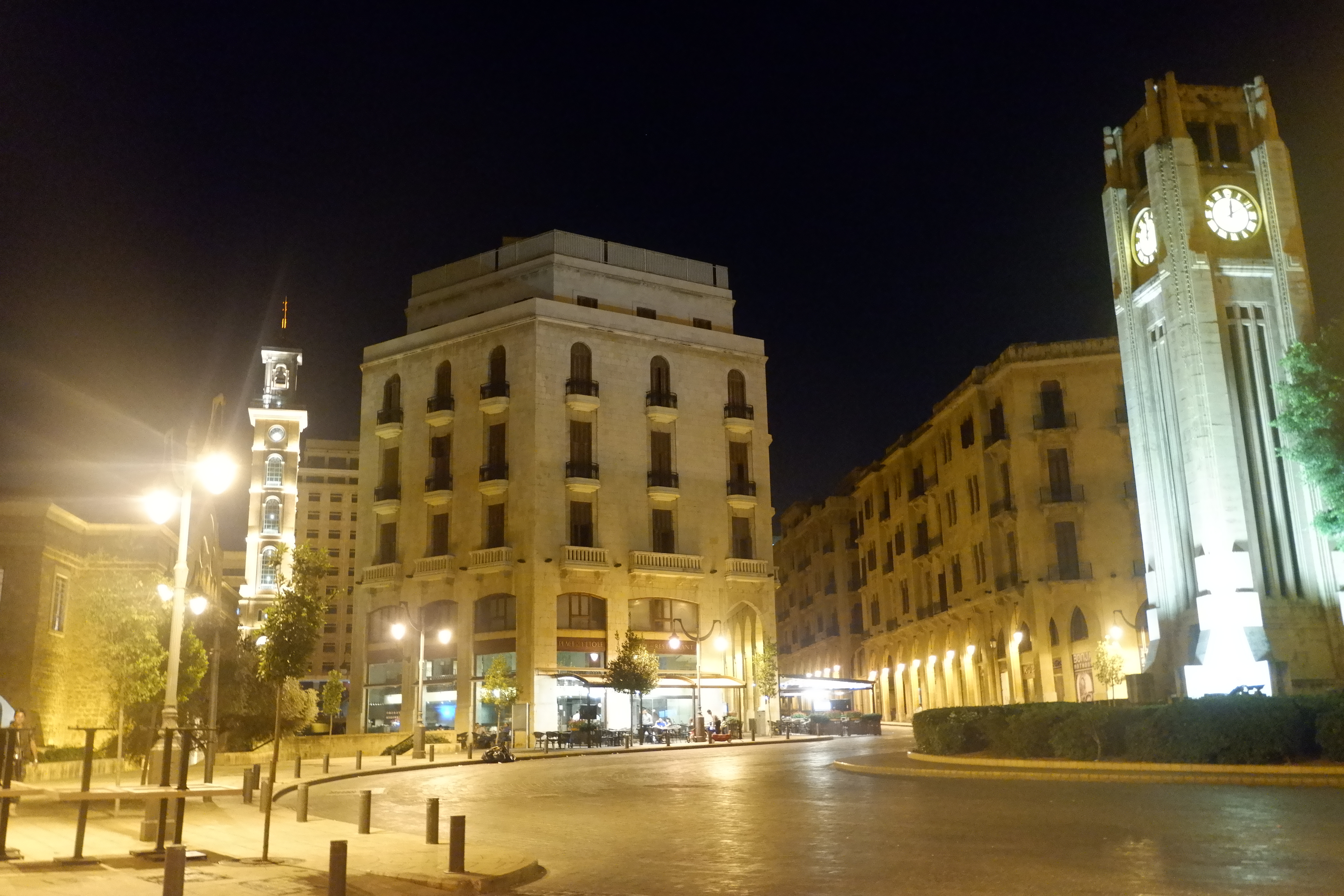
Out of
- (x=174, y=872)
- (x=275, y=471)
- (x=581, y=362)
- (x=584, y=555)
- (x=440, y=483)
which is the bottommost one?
(x=174, y=872)

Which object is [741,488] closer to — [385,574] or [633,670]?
[633,670]

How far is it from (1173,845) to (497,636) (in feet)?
136

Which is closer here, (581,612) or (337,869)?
(337,869)

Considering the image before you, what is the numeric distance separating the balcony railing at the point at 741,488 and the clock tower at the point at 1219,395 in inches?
961

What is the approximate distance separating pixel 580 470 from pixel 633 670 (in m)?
10.8

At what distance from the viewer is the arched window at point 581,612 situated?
51.2 metres

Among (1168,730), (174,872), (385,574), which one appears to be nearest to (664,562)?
(385,574)

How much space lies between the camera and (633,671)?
152ft

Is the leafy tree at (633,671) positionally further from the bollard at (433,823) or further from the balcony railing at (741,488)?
the bollard at (433,823)

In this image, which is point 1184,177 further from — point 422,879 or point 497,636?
point 497,636

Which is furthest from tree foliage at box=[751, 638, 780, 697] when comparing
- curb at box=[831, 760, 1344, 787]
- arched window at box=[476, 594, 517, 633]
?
curb at box=[831, 760, 1344, 787]

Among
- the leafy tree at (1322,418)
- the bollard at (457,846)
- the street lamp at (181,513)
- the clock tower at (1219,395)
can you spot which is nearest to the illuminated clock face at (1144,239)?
the clock tower at (1219,395)

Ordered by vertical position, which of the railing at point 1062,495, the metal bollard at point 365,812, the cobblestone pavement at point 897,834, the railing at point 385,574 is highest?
the railing at point 1062,495

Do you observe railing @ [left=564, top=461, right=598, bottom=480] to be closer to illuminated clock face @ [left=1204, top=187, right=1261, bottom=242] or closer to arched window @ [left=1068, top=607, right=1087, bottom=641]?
arched window @ [left=1068, top=607, right=1087, bottom=641]
